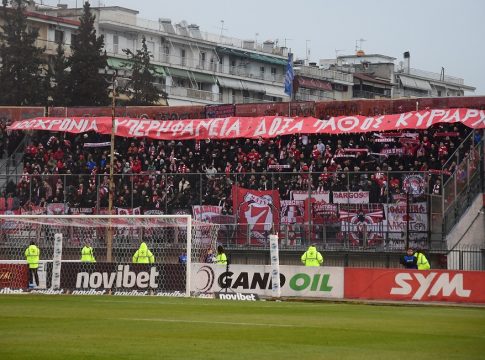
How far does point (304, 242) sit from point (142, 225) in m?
8.08

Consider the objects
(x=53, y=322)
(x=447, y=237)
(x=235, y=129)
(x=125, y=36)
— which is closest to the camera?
(x=53, y=322)

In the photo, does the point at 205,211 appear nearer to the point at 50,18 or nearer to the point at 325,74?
the point at 50,18

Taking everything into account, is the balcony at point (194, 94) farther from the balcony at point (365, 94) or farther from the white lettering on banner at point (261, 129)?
the white lettering on banner at point (261, 129)

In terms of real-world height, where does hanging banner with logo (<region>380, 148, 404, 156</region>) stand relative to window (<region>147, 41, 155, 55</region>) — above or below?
below

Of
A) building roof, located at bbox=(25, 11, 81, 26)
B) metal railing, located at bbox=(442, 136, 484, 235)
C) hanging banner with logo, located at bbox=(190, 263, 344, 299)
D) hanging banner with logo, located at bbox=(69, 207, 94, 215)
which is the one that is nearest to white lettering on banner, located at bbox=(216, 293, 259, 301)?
hanging banner with logo, located at bbox=(190, 263, 344, 299)

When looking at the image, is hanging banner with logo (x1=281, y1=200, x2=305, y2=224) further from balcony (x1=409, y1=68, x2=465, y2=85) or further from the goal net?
balcony (x1=409, y1=68, x2=465, y2=85)

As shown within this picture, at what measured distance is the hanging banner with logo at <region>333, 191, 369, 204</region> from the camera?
4800 cm

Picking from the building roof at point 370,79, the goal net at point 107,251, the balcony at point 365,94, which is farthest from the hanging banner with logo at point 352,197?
the balcony at point 365,94

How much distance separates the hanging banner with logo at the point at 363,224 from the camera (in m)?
47.8

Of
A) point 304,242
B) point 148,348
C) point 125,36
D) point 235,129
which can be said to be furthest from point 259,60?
point 148,348

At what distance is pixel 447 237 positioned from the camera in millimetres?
47219

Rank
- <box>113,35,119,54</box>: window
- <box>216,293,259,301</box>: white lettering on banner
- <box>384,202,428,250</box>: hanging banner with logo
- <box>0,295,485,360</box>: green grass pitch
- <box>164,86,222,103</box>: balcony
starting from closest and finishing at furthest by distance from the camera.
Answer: <box>0,295,485,360</box>: green grass pitch, <box>216,293,259,301</box>: white lettering on banner, <box>384,202,428,250</box>: hanging banner with logo, <box>164,86,222,103</box>: balcony, <box>113,35,119,54</box>: window

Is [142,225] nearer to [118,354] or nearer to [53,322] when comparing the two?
[53,322]

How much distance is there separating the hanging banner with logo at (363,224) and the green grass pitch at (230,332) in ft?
51.9
